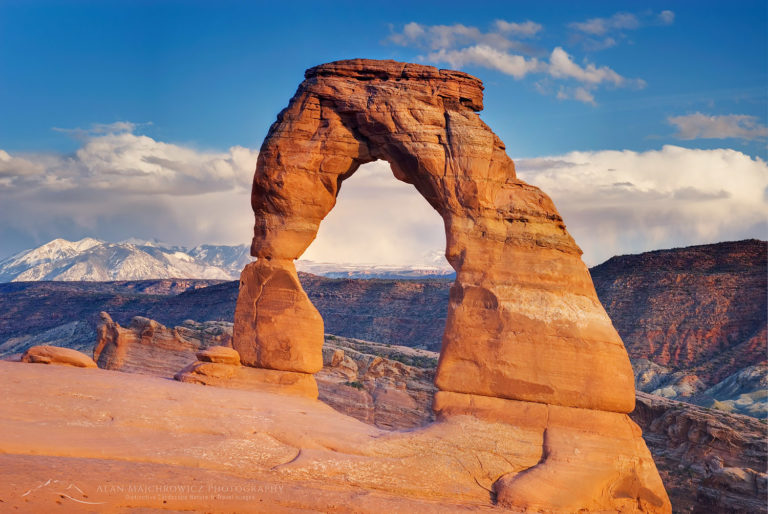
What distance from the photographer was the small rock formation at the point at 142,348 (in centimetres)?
2903

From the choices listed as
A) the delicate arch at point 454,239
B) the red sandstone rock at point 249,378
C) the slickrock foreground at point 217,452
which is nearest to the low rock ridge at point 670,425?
the red sandstone rock at point 249,378

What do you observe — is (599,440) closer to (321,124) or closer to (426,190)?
(426,190)

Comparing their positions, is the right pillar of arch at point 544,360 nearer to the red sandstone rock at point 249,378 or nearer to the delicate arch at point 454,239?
the delicate arch at point 454,239

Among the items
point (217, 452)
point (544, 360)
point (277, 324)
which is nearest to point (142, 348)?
point (277, 324)

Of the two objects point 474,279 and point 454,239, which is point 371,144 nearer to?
point 454,239

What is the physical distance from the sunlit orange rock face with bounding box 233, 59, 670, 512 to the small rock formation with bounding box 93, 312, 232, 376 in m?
11.6

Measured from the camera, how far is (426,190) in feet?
56.2

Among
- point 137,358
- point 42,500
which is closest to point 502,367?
point 42,500

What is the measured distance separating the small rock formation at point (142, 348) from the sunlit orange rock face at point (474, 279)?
1160 cm

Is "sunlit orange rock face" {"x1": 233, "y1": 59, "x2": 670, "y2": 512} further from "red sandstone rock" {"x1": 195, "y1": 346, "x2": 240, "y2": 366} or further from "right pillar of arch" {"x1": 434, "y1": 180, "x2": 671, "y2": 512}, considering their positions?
"red sandstone rock" {"x1": 195, "y1": 346, "x2": 240, "y2": 366}

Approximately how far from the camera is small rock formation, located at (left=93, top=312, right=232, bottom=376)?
2903cm

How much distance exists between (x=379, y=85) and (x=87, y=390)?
8712 mm

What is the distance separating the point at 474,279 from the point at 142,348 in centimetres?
1785

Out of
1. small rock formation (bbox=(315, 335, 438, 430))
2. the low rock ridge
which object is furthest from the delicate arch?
small rock formation (bbox=(315, 335, 438, 430))
